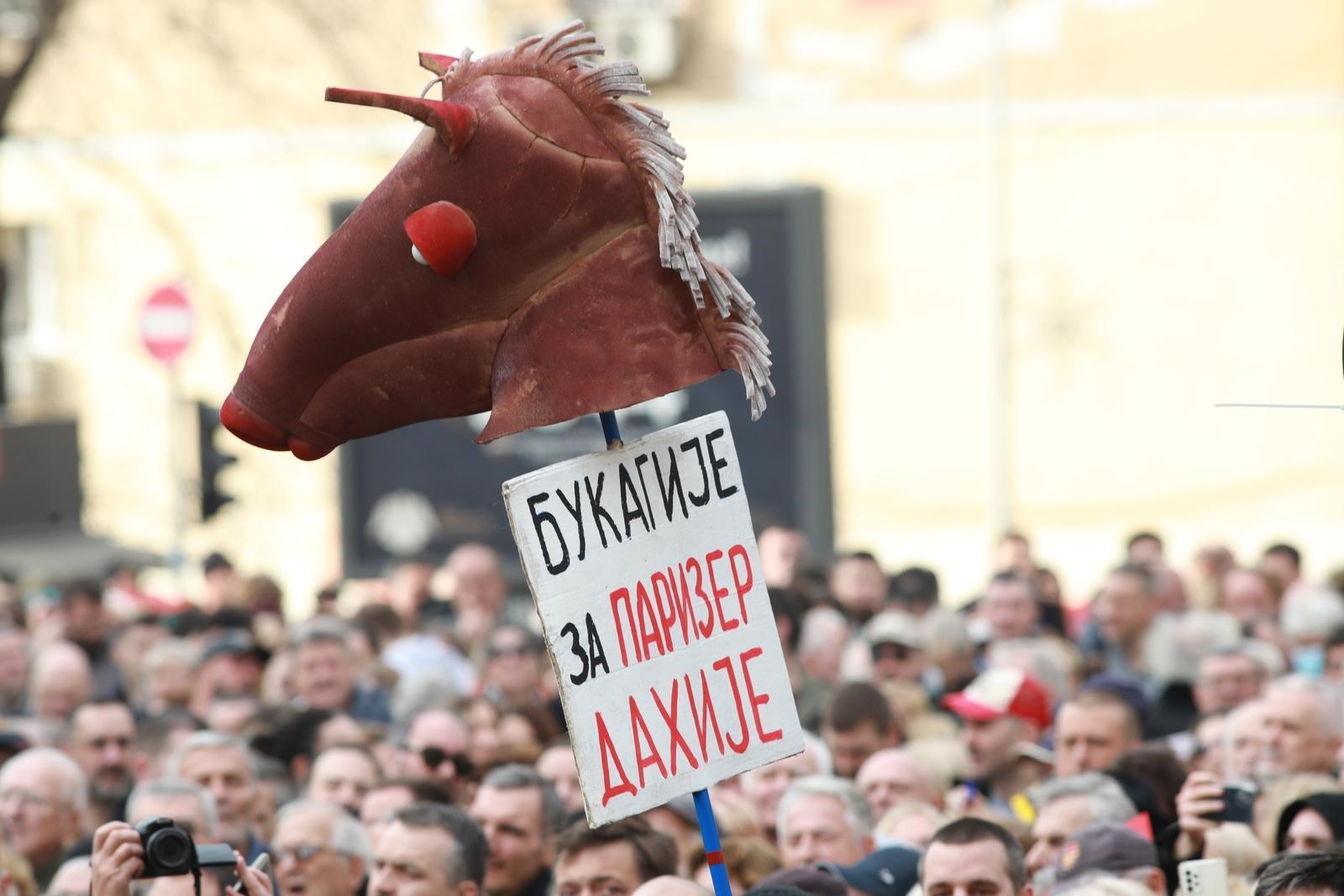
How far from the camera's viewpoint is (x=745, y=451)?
20016 millimetres

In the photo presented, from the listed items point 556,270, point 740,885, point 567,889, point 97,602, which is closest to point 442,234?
point 556,270

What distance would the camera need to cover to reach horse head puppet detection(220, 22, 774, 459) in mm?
4277

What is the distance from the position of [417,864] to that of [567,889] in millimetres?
439

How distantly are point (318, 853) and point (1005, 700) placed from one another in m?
2.98

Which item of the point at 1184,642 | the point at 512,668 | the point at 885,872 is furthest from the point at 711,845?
the point at 1184,642

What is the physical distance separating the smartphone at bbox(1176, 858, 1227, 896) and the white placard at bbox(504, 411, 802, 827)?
1102 mm

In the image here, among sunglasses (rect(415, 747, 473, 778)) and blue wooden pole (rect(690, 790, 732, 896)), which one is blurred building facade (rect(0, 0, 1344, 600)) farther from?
blue wooden pole (rect(690, 790, 732, 896))

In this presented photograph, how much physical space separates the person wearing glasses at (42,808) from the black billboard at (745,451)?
11.9m

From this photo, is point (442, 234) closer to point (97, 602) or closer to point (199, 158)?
point (97, 602)

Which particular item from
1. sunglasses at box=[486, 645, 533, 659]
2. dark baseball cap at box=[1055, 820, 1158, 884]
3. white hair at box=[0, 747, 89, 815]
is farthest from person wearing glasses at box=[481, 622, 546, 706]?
dark baseball cap at box=[1055, 820, 1158, 884]

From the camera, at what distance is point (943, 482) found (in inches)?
829

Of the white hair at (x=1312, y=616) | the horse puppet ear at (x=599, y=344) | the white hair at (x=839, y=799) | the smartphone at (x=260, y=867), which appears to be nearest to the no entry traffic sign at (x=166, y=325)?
the white hair at (x=1312, y=616)

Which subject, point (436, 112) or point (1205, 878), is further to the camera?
point (1205, 878)

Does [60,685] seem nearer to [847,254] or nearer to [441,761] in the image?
[441,761]
